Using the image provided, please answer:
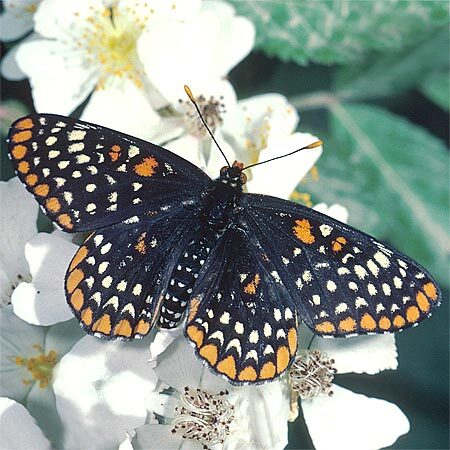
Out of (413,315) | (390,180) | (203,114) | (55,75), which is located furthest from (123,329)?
(390,180)

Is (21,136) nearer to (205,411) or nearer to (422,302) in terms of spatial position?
(205,411)

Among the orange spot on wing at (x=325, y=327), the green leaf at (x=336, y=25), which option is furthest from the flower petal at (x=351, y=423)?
the green leaf at (x=336, y=25)

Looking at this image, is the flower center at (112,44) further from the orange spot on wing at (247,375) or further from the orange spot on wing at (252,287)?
the orange spot on wing at (247,375)

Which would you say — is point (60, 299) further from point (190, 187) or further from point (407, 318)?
point (407, 318)

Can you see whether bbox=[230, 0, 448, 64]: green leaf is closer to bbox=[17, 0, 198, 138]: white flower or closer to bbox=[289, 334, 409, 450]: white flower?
bbox=[17, 0, 198, 138]: white flower

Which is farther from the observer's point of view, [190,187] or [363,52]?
[363,52]

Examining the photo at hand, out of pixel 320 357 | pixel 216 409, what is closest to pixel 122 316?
pixel 216 409
